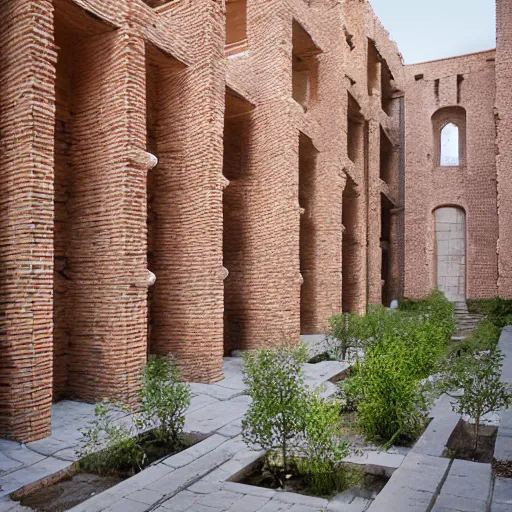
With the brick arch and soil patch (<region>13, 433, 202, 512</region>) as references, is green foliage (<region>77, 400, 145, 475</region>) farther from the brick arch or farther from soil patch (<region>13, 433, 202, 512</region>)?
the brick arch

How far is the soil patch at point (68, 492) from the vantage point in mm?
4398

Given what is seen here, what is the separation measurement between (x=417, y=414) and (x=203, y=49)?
22.0 feet

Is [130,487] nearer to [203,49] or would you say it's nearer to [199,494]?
[199,494]

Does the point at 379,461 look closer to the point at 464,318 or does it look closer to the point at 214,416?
the point at 214,416

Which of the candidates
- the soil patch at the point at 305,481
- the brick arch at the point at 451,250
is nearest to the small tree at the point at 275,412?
the soil patch at the point at 305,481

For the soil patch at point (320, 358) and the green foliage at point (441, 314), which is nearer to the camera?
the soil patch at point (320, 358)

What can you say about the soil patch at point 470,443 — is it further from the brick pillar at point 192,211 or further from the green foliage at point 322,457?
the brick pillar at point 192,211

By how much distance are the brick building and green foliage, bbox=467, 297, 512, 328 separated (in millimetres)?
4686

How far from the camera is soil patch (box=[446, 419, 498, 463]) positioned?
211 inches

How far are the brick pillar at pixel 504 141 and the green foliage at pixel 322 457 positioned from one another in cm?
1677

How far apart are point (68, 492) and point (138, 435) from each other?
45.3 inches

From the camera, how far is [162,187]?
9.38 m

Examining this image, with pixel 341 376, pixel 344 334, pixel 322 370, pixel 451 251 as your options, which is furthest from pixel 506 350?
pixel 451 251

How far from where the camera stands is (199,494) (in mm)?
4457
